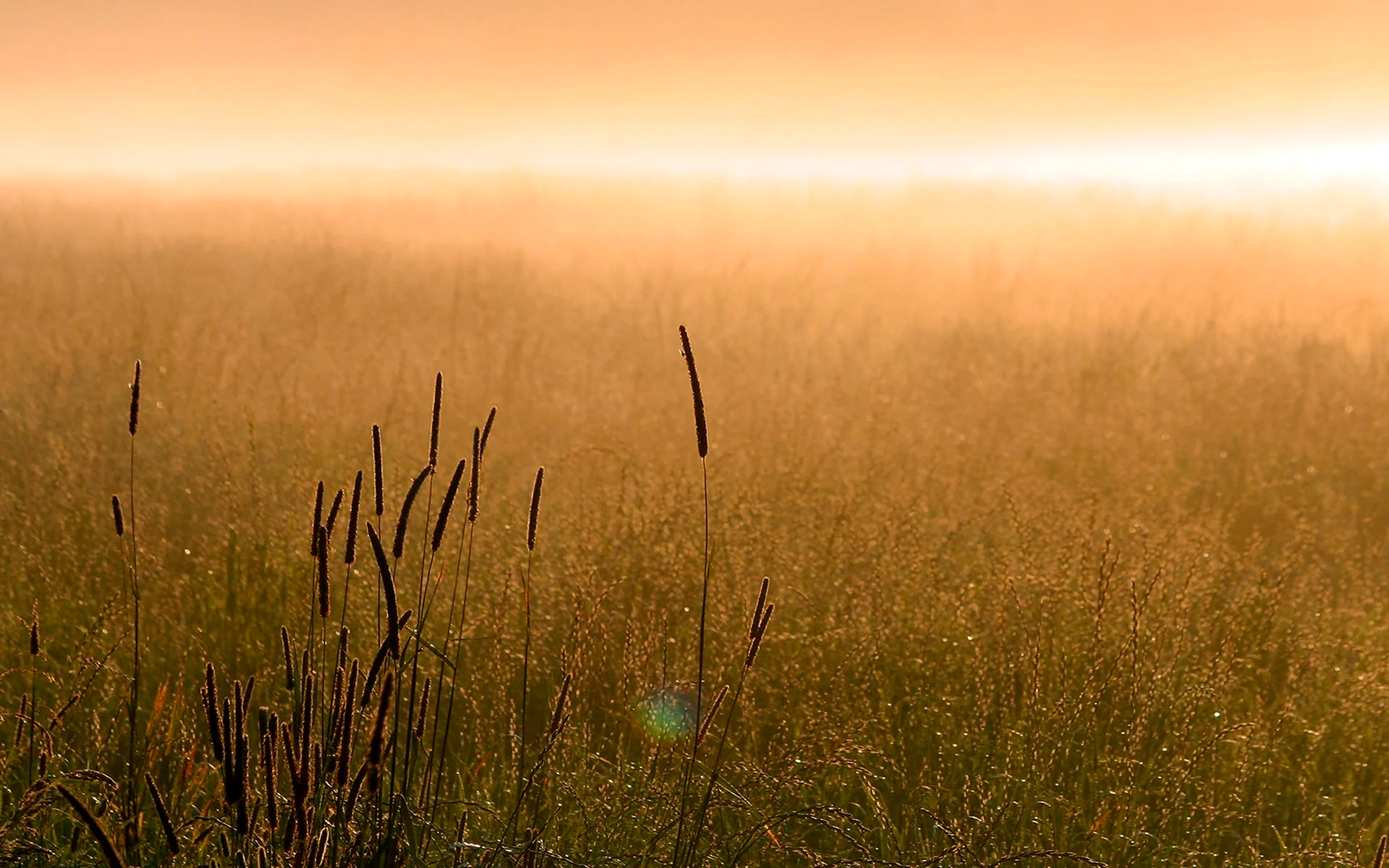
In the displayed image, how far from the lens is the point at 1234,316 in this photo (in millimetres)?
6227

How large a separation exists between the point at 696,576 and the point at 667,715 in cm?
56

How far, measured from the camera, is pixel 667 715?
2.14m

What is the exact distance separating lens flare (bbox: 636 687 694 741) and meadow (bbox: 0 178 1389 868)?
0.4 inches

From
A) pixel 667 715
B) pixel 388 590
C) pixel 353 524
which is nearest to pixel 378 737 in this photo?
pixel 388 590

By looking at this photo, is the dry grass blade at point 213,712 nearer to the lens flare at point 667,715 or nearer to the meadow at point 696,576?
the meadow at point 696,576

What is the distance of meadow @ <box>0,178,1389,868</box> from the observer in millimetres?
1666

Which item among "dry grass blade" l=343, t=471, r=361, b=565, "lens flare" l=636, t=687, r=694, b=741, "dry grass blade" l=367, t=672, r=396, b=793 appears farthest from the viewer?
"lens flare" l=636, t=687, r=694, b=741

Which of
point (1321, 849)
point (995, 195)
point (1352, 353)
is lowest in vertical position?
point (1321, 849)

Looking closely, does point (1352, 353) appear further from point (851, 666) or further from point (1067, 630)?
point (851, 666)

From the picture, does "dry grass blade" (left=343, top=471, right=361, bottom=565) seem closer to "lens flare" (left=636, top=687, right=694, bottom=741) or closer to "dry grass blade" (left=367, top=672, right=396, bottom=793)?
"dry grass blade" (left=367, top=672, right=396, bottom=793)

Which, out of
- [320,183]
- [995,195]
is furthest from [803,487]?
[320,183]

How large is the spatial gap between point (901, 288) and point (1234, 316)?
1946 millimetres

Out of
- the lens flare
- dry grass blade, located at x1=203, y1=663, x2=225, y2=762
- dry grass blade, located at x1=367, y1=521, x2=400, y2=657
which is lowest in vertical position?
the lens flare

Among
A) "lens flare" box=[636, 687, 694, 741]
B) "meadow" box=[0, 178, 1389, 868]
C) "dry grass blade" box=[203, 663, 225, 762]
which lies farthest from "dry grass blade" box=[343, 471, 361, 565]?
"lens flare" box=[636, 687, 694, 741]
